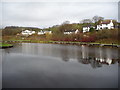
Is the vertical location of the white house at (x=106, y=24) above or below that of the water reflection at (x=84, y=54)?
above

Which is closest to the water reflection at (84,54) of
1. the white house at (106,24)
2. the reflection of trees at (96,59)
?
the reflection of trees at (96,59)

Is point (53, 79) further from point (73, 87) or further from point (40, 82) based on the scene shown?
point (73, 87)

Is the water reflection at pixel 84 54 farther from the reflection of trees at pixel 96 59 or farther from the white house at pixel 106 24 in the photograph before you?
the white house at pixel 106 24

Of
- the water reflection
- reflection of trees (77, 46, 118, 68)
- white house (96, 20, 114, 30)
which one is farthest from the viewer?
white house (96, 20, 114, 30)

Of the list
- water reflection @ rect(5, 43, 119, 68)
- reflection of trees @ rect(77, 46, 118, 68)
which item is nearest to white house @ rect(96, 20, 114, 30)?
water reflection @ rect(5, 43, 119, 68)

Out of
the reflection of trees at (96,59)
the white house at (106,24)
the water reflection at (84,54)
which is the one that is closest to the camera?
the reflection of trees at (96,59)

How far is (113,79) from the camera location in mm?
6730

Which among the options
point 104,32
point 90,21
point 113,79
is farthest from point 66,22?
point 113,79

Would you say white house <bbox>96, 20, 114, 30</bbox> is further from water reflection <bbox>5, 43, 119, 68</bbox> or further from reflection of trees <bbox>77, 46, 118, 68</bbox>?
reflection of trees <bbox>77, 46, 118, 68</bbox>

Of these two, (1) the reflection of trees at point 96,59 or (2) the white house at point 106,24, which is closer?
(1) the reflection of trees at point 96,59

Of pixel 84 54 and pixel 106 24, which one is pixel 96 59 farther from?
pixel 106 24

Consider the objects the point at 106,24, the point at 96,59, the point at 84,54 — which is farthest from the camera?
the point at 106,24

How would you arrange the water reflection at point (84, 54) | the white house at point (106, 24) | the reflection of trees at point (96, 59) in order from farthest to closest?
1. the white house at point (106, 24)
2. the water reflection at point (84, 54)
3. the reflection of trees at point (96, 59)

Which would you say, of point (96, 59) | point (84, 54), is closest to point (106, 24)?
point (84, 54)
